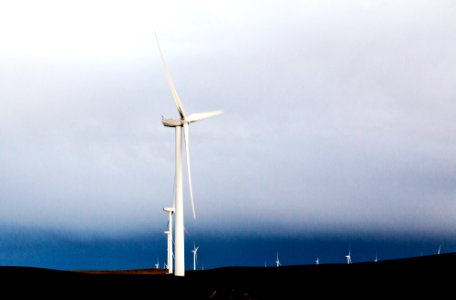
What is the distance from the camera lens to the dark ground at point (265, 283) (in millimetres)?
26719

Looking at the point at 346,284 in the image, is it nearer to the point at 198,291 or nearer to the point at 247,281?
the point at 247,281

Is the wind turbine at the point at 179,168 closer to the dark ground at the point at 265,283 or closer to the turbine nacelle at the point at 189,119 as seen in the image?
the turbine nacelle at the point at 189,119

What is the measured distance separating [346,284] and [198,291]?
279 inches

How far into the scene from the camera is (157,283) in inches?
1111

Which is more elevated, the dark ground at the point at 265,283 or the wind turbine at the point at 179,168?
the wind turbine at the point at 179,168

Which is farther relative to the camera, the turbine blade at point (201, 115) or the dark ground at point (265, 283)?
the turbine blade at point (201, 115)

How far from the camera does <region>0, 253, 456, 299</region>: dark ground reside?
87.7 ft

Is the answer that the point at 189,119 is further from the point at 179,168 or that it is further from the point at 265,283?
the point at 265,283

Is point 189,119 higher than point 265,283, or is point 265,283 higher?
point 189,119

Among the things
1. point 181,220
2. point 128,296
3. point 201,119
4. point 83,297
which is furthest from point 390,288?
point 201,119

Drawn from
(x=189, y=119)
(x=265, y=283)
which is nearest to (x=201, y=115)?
(x=189, y=119)

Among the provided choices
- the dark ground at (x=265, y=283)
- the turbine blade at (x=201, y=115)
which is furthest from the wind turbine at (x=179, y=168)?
the dark ground at (x=265, y=283)

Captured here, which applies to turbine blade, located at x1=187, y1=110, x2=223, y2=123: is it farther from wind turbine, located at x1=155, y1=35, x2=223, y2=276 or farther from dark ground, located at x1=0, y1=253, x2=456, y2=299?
dark ground, located at x1=0, y1=253, x2=456, y2=299

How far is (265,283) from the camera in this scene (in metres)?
28.4
